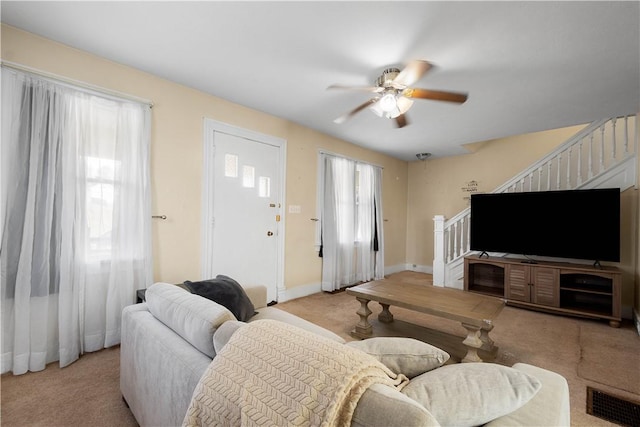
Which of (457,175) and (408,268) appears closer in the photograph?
(457,175)

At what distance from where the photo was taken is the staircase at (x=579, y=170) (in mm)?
3315

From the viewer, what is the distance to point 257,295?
2.38 m

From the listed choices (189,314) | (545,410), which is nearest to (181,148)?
(189,314)

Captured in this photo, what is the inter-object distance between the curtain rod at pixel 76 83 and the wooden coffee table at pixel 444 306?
266 centimetres

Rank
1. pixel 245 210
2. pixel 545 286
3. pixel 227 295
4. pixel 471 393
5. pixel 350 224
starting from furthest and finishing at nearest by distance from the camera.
Result: pixel 350 224, pixel 545 286, pixel 245 210, pixel 227 295, pixel 471 393

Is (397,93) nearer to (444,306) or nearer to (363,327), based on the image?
(444,306)

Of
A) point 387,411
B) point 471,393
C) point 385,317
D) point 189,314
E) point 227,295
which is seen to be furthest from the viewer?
point 385,317

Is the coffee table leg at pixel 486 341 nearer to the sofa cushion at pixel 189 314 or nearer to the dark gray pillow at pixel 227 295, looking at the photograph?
the dark gray pillow at pixel 227 295

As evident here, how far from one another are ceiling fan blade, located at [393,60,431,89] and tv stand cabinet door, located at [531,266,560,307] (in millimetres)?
3007

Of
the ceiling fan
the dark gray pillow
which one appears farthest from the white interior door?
the ceiling fan

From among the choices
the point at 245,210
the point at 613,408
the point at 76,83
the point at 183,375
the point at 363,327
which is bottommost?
the point at 613,408

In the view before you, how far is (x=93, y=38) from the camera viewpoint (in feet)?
6.57

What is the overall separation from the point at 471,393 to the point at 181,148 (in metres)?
2.91

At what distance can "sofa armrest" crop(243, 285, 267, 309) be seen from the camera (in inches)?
92.7
